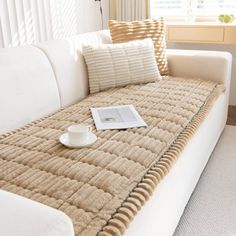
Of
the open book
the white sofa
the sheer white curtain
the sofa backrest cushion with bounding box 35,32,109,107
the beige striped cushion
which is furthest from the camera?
the sheer white curtain

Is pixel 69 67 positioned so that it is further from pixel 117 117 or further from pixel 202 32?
pixel 202 32

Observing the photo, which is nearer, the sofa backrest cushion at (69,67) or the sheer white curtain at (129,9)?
the sofa backrest cushion at (69,67)

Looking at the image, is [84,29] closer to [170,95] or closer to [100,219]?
[170,95]

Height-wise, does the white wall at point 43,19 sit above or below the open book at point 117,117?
above

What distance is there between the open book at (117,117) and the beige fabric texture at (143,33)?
759 mm

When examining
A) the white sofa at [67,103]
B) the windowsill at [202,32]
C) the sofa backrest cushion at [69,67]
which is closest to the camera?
the white sofa at [67,103]

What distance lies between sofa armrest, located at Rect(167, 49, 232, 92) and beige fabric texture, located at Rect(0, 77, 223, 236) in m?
0.55

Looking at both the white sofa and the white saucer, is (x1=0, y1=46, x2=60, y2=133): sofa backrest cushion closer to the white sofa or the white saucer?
the white sofa

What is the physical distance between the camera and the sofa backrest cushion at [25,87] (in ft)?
4.98

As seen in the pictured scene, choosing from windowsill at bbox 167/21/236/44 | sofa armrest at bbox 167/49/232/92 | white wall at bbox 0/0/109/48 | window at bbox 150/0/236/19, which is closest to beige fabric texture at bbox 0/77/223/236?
sofa armrest at bbox 167/49/232/92

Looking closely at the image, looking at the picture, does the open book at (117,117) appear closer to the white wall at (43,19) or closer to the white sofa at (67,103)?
the white sofa at (67,103)

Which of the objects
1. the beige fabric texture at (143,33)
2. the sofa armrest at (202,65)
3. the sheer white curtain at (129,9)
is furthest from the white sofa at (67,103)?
the sheer white curtain at (129,9)

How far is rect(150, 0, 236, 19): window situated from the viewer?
304 centimetres

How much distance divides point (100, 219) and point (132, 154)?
399 millimetres
